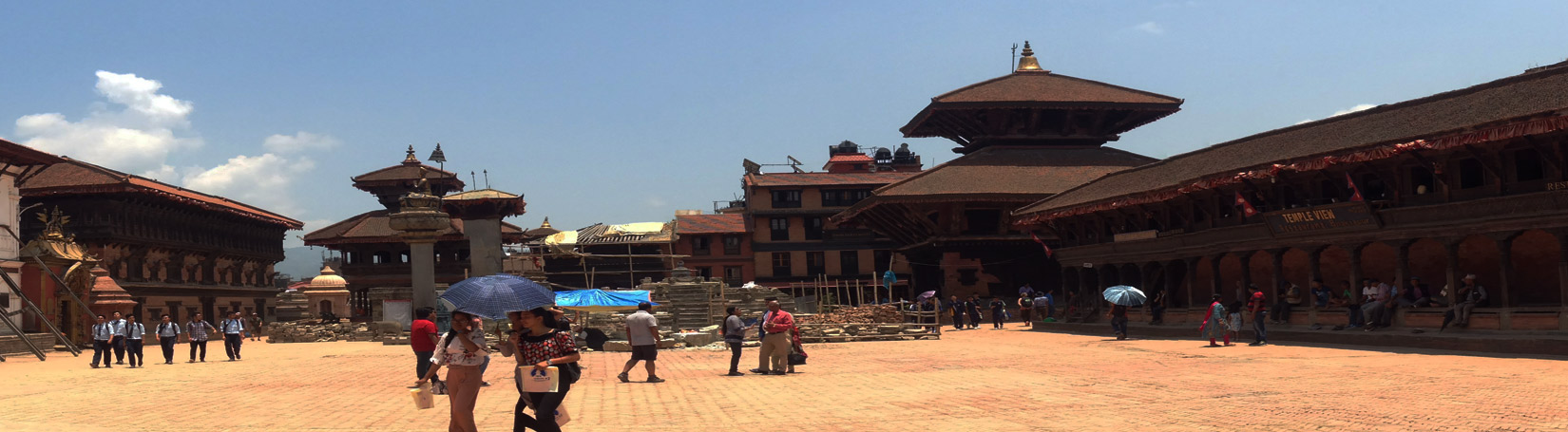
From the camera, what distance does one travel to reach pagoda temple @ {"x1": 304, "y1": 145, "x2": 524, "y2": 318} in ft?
225

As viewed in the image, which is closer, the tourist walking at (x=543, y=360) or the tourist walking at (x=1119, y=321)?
the tourist walking at (x=543, y=360)

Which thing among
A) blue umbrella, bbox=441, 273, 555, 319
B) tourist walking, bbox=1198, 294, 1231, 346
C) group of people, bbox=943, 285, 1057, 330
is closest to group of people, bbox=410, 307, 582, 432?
blue umbrella, bbox=441, 273, 555, 319

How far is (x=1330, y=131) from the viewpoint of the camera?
95.4ft

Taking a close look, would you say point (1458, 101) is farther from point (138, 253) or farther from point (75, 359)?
point (138, 253)

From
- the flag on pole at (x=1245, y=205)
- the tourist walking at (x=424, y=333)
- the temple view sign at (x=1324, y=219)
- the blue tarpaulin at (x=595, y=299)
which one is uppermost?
the flag on pole at (x=1245, y=205)

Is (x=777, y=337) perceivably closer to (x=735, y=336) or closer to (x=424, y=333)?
(x=735, y=336)

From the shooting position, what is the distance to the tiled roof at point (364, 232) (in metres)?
67.8

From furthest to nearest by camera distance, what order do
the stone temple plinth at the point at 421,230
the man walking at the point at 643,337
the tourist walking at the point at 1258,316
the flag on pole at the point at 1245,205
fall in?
the stone temple plinth at the point at 421,230 → the flag on pole at the point at 1245,205 → the tourist walking at the point at 1258,316 → the man walking at the point at 643,337

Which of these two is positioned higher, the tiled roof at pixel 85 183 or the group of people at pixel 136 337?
the tiled roof at pixel 85 183

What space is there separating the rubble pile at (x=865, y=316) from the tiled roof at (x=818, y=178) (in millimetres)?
32842

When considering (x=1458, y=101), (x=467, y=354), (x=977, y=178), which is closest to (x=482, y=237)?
(x=977, y=178)

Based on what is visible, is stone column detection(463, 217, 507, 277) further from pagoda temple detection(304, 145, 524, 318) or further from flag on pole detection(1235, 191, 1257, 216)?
flag on pole detection(1235, 191, 1257, 216)

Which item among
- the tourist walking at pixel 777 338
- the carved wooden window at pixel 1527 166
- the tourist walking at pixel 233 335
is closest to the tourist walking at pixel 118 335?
the tourist walking at pixel 233 335

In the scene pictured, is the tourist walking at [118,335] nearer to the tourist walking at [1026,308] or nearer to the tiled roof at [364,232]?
the tourist walking at [1026,308]
